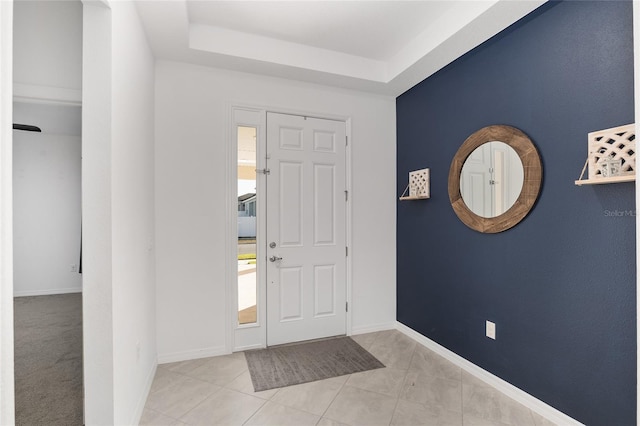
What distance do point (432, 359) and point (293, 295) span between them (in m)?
1.36

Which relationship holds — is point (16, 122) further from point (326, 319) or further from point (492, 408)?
point (492, 408)

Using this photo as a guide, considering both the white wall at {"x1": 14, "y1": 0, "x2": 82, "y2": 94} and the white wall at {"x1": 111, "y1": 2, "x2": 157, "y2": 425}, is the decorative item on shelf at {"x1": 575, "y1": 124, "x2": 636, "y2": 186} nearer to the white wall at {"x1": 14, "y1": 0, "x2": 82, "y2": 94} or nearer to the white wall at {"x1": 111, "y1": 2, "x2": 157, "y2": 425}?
the white wall at {"x1": 111, "y1": 2, "x2": 157, "y2": 425}

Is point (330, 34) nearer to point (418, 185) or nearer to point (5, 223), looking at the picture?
point (418, 185)

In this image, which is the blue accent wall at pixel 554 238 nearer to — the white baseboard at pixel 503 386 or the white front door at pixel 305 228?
the white baseboard at pixel 503 386

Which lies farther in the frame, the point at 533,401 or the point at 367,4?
the point at 367,4

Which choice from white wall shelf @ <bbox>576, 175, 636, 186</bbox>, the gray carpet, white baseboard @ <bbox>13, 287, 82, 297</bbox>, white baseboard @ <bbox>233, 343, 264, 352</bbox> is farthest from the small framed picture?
white baseboard @ <bbox>13, 287, 82, 297</bbox>

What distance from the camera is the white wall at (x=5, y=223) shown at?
78cm

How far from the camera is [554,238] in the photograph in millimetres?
2078

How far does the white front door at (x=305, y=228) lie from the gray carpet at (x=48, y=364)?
5.00 feet

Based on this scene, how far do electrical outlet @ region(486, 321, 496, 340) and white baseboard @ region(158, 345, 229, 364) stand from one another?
2.16 metres

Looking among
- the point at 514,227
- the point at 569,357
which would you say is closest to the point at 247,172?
the point at 514,227

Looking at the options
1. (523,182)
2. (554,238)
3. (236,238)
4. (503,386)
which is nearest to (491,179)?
(523,182)

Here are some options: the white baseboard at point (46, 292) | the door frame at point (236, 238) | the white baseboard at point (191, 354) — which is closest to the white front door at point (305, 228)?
the door frame at point (236, 238)

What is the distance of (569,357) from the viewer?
2006 millimetres
